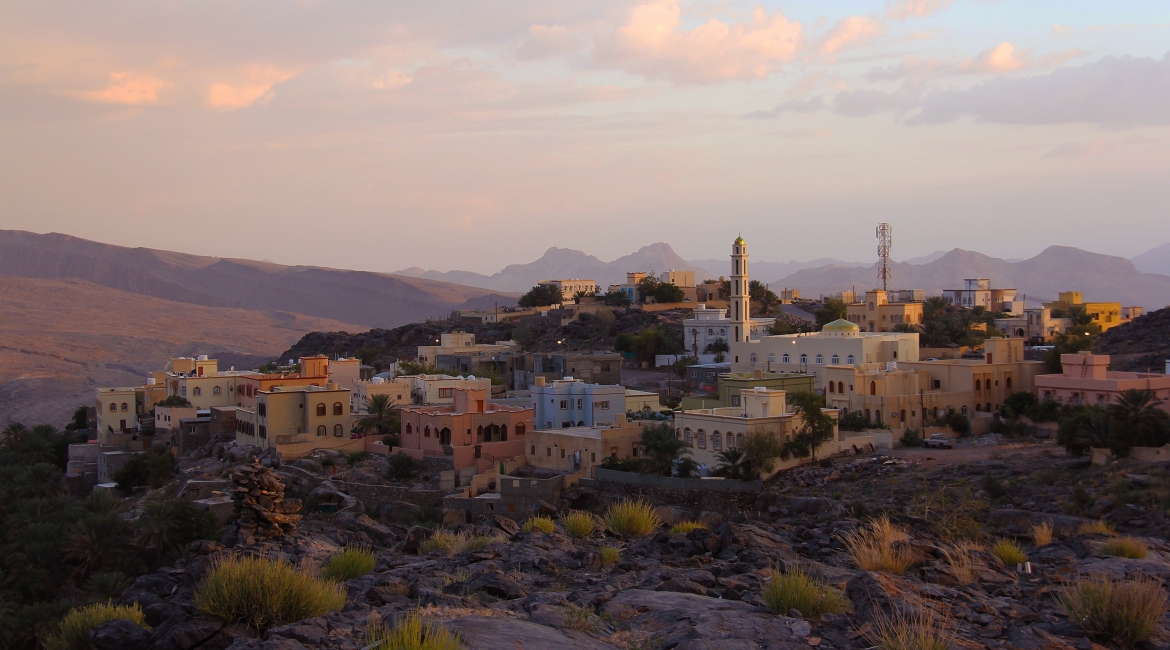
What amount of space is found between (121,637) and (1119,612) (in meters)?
7.08

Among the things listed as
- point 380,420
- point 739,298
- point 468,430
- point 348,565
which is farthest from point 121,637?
point 739,298

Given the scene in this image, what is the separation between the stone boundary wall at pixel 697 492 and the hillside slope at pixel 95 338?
168ft

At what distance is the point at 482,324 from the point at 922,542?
6126cm

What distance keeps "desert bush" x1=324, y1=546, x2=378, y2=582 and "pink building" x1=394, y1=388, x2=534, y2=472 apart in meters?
20.6

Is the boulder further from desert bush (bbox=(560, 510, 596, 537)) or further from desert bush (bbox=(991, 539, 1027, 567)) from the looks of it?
desert bush (bbox=(991, 539, 1027, 567))

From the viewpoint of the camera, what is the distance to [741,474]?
26.7 m

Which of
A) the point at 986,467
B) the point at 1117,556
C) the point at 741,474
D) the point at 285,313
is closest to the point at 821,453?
the point at 741,474

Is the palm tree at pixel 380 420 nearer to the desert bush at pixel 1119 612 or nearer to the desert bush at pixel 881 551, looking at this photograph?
the desert bush at pixel 881 551

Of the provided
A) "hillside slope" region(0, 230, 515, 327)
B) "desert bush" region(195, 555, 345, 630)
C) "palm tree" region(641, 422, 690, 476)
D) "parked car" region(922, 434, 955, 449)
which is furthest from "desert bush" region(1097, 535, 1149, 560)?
"hillside slope" region(0, 230, 515, 327)

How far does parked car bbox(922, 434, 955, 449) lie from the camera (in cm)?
2941

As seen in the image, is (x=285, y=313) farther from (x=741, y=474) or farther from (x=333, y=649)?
(x=333, y=649)

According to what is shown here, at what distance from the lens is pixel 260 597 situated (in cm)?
765

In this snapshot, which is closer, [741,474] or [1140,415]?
[1140,415]

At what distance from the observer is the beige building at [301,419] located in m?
33.3
